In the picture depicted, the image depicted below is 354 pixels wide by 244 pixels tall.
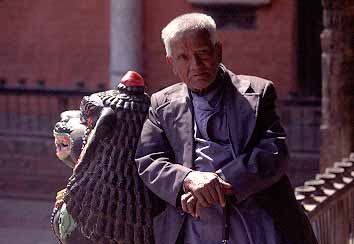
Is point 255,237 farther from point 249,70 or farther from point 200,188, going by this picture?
point 249,70

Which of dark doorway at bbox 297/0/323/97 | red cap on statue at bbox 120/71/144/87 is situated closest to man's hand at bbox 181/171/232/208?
red cap on statue at bbox 120/71/144/87

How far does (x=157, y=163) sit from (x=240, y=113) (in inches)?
12.3

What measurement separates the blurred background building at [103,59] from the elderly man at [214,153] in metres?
8.04

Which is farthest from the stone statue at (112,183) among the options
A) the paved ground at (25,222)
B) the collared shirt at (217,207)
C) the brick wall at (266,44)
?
the brick wall at (266,44)

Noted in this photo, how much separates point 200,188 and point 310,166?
27.2ft

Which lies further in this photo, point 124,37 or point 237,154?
point 124,37

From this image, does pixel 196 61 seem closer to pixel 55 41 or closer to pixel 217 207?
pixel 217 207

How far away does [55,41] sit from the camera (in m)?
13.0

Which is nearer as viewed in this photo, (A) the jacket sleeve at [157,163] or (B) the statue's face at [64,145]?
(A) the jacket sleeve at [157,163]

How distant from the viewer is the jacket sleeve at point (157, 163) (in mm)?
3113

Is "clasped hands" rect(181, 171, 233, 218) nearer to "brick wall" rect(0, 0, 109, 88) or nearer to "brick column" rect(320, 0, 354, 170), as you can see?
"brick column" rect(320, 0, 354, 170)

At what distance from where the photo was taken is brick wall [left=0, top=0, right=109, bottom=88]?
12.8 meters

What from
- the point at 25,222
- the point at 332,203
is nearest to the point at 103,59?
the point at 25,222

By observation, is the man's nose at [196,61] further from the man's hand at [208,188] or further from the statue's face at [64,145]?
the statue's face at [64,145]
